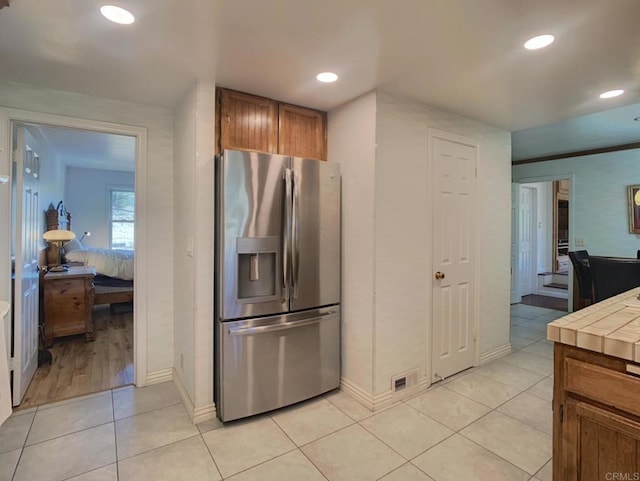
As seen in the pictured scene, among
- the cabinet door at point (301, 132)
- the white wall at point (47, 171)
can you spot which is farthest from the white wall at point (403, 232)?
the white wall at point (47, 171)

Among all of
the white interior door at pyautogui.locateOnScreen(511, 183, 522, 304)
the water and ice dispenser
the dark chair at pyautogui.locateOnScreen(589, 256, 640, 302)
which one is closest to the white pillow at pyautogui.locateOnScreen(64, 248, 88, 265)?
the water and ice dispenser

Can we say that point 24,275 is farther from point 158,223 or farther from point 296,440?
point 296,440

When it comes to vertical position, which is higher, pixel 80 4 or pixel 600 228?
pixel 80 4

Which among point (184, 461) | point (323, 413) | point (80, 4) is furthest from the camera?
point (323, 413)

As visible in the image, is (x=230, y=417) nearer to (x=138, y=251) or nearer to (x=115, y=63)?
(x=138, y=251)

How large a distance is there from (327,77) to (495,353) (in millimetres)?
3088

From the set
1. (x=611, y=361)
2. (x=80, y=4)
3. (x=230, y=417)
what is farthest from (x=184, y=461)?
(x=80, y=4)

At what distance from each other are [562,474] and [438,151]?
89.3 inches

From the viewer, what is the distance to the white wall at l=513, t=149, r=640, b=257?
15.5 ft

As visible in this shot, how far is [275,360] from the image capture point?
243 cm

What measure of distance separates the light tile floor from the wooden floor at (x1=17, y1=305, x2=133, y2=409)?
21 centimetres

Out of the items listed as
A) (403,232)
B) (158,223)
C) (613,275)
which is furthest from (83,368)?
(613,275)

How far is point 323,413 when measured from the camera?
8.09 feet

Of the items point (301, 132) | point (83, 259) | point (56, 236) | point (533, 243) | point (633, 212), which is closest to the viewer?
point (301, 132)
